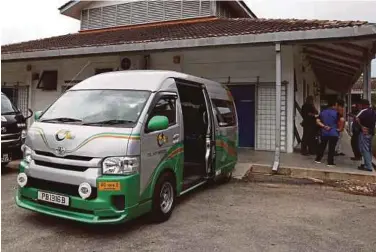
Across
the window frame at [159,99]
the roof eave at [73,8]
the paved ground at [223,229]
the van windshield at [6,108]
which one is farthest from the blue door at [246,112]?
the roof eave at [73,8]

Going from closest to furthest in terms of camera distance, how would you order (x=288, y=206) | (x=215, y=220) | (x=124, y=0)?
(x=215, y=220) → (x=288, y=206) → (x=124, y=0)

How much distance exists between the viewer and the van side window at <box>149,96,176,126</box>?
15.0 feet

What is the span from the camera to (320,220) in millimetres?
4828

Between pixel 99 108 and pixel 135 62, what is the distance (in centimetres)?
774

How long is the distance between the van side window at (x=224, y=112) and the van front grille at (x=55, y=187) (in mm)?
3122

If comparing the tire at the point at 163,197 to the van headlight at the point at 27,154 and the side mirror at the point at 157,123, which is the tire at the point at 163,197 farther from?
the van headlight at the point at 27,154

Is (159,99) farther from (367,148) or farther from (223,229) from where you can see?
(367,148)

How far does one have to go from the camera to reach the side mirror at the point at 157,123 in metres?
4.17

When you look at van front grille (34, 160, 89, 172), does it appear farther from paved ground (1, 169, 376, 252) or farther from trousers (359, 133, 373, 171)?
trousers (359, 133, 373, 171)

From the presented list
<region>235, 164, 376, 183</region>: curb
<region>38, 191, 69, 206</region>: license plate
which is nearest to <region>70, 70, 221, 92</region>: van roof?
<region>38, 191, 69, 206</region>: license plate

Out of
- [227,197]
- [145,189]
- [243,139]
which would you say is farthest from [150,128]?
[243,139]

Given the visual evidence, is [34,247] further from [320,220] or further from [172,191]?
[320,220]

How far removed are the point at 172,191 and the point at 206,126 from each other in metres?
1.63

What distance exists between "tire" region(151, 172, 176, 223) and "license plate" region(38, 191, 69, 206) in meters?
1.06
